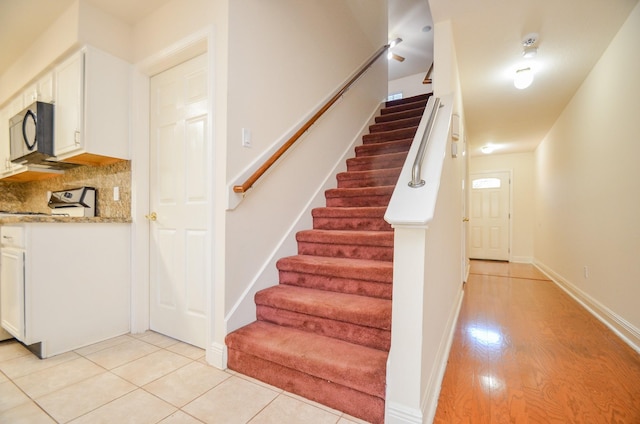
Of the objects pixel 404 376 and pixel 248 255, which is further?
pixel 248 255

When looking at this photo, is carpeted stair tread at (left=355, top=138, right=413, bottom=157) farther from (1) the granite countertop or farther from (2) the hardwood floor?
(1) the granite countertop

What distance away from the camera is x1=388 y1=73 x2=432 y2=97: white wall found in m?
6.83

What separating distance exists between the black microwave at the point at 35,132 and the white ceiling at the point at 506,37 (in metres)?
0.69

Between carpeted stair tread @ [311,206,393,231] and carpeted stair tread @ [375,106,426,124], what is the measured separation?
6.85 feet

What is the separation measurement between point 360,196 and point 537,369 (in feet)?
5.95

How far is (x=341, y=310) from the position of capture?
1.65 m

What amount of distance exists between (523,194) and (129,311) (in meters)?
7.48

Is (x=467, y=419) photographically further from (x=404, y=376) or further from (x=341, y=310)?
(x=341, y=310)

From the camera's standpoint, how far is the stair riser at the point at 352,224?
7.77 feet

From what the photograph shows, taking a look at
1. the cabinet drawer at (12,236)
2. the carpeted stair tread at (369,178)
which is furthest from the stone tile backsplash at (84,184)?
the carpeted stair tread at (369,178)

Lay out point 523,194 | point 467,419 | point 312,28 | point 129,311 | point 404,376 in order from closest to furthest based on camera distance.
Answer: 1. point 404,376
2. point 467,419
3. point 129,311
4. point 312,28
5. point 523,194

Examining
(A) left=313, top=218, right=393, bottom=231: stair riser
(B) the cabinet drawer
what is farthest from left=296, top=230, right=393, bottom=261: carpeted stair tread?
(B) the cabinet drawer

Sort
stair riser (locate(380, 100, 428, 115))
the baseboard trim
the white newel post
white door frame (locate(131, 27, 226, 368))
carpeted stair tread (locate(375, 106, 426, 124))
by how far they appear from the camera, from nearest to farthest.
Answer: the white newel post, the baseboard trim, white door frame (locate(131, 27, 226, 368)), carpeted stair tread (locate(375, 106, 426, 124)), stair riser (locate(380, 100, 428, 115))

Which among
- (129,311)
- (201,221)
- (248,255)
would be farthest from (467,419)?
(129,311)
